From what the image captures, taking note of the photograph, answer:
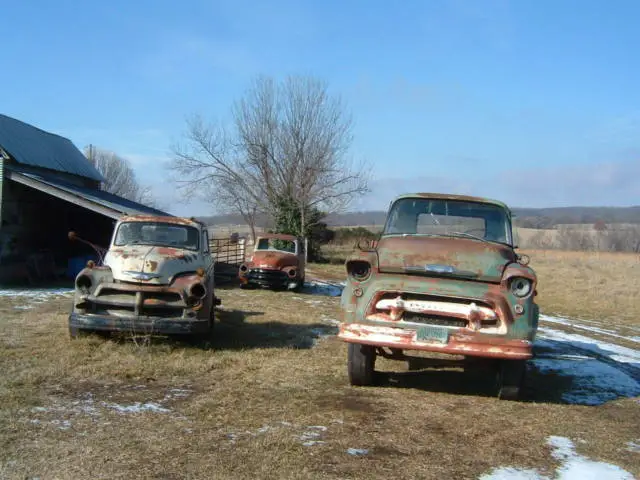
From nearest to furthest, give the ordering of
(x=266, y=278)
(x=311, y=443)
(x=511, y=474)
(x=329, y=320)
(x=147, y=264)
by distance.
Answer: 1. (x=511, y=474)
2. (x=311, y=443)
3. (x=147, y=264)
4. (x=329, y=320)
5. (x=266, y=278)

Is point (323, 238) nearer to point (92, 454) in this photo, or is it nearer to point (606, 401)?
point (606, 401)

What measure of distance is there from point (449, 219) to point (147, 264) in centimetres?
410

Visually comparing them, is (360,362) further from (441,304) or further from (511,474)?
(511,474)

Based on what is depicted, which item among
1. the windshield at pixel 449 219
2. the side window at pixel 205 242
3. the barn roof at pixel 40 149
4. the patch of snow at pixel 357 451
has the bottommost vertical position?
the patch of snow at pixel 357 451

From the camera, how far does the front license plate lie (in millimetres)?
6211

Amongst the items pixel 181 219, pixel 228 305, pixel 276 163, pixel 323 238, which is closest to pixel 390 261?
pixel 181 219

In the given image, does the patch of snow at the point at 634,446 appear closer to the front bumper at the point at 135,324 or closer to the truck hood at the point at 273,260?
the front bumper at the point at 135,324

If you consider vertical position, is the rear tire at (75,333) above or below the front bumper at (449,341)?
below

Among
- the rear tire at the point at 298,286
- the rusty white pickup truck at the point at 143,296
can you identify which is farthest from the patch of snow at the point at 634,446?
the rear tire at the point at 298,286

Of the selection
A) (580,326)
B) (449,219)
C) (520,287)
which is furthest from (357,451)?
(580,326)

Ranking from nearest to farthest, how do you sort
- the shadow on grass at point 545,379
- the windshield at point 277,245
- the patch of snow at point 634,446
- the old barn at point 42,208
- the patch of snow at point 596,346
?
the patch of snow at point 634,446 < the shadow on grass at point 545,379 < the patch of snow at point 596,346 < the old barn at point 42,208 < the windshield at point 277,245

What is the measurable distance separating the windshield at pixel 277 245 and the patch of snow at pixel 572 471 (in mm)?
15153

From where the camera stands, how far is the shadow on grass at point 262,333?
9.52 m

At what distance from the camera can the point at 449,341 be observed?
6.20 metres
